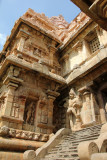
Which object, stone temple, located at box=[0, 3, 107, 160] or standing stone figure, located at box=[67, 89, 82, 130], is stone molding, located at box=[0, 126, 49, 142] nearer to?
stone temple, located at box=[0, 3, 107, 160]

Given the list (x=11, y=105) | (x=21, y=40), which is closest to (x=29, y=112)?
(x=11, y=105)

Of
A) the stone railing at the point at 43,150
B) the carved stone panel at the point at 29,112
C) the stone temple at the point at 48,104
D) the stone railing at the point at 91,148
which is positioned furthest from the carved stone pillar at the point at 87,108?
the stone railing at the point at 91,148

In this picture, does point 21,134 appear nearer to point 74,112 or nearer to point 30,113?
point 30,113

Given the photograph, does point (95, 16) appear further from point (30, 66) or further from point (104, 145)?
point (30, 66)

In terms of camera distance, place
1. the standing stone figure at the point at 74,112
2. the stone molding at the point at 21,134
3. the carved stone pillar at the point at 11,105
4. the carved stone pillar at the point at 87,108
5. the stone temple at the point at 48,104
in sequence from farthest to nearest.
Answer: the standing stone figure at the point at 74,112 < the carved stone pillar at the point at 87,108 < the carved stone pillar at the point at 11,105 < the stone molding at the point at 21,134 < the stone temple at the point at 48,104

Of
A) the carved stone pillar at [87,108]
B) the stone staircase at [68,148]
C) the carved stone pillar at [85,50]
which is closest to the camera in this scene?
the stone staircase at [68,148]

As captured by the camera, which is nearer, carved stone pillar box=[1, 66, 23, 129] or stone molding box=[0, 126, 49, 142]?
stone molding box=[0, 126, 49, 142]

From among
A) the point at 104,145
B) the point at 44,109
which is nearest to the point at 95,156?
the point at 104,145

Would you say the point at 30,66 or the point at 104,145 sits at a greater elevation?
the point at 30,66

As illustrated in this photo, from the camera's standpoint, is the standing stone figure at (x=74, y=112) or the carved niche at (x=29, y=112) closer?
the carved niche at (x=29, y=112)

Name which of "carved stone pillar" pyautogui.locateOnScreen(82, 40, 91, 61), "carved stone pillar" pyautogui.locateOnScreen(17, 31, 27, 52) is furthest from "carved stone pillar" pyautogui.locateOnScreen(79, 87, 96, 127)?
"carved stone pillar" pyautogui.locateOnScreen(17, 31, 27, 52)

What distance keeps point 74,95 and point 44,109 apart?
2291 mm

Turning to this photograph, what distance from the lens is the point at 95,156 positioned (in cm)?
315

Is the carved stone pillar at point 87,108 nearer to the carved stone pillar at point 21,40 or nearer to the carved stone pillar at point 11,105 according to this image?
the carved stone pillar at point 11,105
